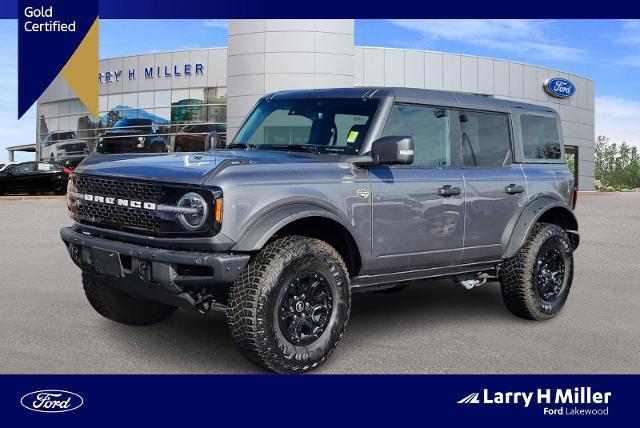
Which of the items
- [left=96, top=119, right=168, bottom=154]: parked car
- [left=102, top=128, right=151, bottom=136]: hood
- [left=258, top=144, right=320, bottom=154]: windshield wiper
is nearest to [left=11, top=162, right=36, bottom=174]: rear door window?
[left=96, top=119, right=168, bottom=154]: parked car

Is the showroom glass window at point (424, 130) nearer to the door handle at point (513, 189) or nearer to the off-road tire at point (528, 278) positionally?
the door handle at point (513, 189)

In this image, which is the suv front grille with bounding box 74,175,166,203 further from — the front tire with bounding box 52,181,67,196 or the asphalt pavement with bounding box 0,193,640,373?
the front tire with bounding box 52,181,67,196

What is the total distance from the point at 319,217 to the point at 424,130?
4.78 ft

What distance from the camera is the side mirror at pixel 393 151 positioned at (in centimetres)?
502

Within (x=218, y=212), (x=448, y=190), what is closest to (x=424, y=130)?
(x=448, y=190)

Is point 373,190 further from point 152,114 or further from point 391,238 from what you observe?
point 152,114

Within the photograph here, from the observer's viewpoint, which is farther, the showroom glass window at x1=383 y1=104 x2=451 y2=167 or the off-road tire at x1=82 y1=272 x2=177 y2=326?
the off-road tire at x1=82 y1=272 x2=177 y2=326

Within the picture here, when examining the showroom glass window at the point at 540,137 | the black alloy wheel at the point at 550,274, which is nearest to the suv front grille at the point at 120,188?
the black alloy wheel at the point at 550,274

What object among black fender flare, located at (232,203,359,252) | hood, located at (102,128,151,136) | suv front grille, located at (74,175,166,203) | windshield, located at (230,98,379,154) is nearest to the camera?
black fender flare, located at (232,203,359,252)

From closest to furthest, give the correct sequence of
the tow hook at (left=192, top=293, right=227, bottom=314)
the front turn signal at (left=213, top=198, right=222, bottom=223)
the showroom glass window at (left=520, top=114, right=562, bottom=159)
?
1. the front turn signal at (left=213, top=198, right=222, bottom=223)
2. the tow hook at (left=192, top=293, right=227, bottom=314)
3. the showroom glass window at (left=520, top=114, right=562, bottom=159)

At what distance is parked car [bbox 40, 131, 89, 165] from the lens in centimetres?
5304

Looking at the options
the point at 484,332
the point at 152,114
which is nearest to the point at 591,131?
the point at 152,114

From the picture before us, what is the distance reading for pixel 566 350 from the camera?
5.64 metres

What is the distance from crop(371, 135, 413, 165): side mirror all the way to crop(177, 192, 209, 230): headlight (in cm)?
136
